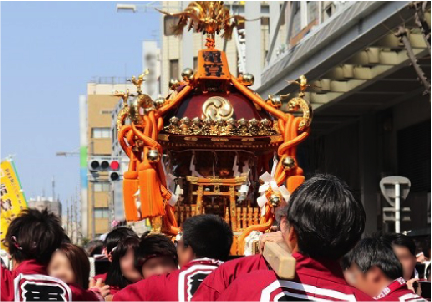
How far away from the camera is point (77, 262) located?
6.21m

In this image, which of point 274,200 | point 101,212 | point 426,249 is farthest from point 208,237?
point 101,212

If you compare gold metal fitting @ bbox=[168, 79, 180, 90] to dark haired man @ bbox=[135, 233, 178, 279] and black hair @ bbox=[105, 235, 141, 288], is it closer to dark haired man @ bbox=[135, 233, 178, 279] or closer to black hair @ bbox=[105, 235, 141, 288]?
black hair @ bbox=[105, 235, 141, 288]

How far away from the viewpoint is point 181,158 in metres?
11.3

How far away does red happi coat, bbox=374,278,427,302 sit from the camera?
5707 mm

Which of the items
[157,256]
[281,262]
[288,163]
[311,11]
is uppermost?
[311,11]

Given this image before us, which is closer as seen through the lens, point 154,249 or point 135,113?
point 154,249

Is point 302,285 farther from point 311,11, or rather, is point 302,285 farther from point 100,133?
point 100,133

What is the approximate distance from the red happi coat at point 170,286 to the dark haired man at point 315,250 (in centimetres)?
204

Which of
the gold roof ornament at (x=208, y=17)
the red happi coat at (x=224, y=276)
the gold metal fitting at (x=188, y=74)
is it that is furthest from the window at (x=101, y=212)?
the red happi coat at (x=224, y=276)

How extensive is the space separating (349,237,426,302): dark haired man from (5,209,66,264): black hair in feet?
4.96

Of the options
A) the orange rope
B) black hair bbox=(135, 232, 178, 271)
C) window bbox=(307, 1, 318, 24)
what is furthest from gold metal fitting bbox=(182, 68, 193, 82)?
window bbox=(307, 1, 318, 24)

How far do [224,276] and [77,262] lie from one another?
64.2 inches

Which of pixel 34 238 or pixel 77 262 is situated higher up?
pixel 34 238

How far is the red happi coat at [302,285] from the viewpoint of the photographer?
11.2ft
